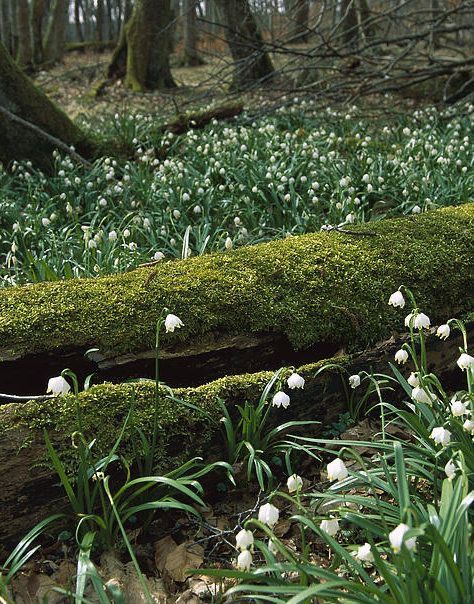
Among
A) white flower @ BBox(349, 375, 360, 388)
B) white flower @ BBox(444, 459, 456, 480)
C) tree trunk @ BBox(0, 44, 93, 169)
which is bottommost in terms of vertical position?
white flower @ BBox(349, 375, 360, 388)

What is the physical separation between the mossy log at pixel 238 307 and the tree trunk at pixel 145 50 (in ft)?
34.9

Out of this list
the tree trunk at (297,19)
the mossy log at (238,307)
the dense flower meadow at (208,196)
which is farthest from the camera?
the tree trunk at (297,19)

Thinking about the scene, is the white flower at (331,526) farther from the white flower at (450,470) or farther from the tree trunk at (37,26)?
the tree trunk at (37,26)

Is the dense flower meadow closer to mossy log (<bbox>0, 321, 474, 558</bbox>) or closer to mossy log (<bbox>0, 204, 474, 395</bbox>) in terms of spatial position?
mossy log (<bbox>0, 204, 474, 395</bbox>)

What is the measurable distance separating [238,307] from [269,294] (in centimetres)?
20

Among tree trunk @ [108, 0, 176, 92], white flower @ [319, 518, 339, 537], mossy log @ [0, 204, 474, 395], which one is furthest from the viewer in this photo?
tree trunk @ [108, 0, 176, 92]

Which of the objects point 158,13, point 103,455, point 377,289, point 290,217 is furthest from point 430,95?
point 103,455

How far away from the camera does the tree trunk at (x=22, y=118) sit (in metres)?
7.11

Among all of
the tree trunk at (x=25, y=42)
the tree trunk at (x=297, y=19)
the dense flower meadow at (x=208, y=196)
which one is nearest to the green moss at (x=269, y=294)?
the dense flower meadow at (x=208, y=196)

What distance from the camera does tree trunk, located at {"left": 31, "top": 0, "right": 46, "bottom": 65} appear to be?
62.5 ft

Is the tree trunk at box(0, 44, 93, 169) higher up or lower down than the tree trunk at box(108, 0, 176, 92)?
lower down

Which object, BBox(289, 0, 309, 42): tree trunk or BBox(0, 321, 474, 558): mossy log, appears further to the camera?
BBox(289, 0, 309, 42): tree trunk

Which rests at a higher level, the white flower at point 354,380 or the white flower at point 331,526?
the white flower at point 354,380

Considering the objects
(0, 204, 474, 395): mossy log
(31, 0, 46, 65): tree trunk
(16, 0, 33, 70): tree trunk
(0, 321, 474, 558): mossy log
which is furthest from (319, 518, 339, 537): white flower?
(31, 0, 46, 65): tree trunk
